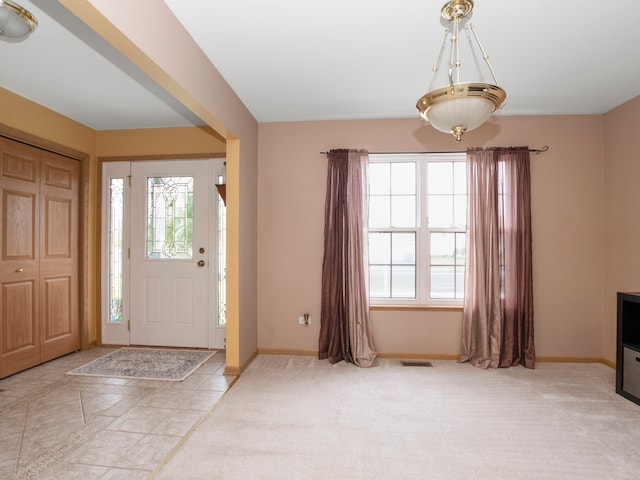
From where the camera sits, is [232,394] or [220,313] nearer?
[232,394]

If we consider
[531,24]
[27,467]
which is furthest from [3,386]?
[531,24]

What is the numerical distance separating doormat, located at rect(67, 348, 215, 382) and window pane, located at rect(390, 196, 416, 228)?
260 cm

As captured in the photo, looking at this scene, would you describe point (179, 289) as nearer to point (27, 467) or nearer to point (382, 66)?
point (27, 467)

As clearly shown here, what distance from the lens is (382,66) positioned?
2773 mm

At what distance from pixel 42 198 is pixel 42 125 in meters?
0.74

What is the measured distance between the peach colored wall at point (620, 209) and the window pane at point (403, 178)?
77.8 inches

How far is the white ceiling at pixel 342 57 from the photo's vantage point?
2119mm

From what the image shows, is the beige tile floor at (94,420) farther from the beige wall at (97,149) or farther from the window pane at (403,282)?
the window pane at (403,282)

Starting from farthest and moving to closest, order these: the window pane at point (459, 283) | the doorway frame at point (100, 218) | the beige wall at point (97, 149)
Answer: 1. the doorway frame at point (100, 218)
2. the beige wall at point (97, 149)
3. the window pane at point (459, 283)

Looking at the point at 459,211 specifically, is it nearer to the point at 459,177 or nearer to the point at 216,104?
the point at 459,177

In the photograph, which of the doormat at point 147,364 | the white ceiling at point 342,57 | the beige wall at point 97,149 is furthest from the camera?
the beige wall at point 97,149

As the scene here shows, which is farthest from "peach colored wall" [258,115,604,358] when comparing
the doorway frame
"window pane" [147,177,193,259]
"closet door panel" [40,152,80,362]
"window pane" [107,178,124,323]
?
"closet door panel" [40,152,80,362]

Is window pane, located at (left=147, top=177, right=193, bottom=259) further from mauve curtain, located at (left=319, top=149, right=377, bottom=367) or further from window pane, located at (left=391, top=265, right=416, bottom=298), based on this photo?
window pane, located at (left=391, top=265, right=416, bottom=298)

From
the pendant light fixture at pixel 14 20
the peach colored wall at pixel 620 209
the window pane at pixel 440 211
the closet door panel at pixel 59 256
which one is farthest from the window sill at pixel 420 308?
the pendant light fixture at pixel 14 20
